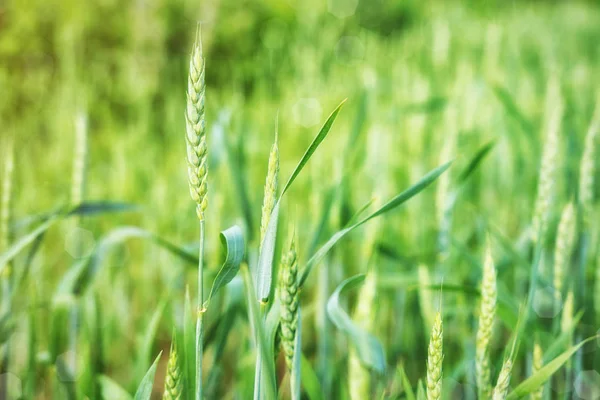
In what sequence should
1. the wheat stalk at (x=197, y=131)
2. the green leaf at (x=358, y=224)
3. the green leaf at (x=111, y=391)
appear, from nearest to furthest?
the wheat stalk at (x=197, y=131) → the green leaf at (x=358, y=224) → the green leaf at (x=111, y=391)

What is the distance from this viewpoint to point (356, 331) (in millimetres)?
704

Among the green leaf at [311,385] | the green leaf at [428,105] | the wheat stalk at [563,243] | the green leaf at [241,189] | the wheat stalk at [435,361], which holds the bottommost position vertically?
the green leaf at [311,385]

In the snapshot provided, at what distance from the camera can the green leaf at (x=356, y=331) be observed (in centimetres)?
69

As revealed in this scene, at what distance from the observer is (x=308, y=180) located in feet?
5.67

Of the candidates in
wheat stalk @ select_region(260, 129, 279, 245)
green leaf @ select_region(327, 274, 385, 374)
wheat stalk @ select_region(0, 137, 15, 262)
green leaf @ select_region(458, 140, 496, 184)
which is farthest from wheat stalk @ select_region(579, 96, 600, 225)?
→ wheat stalk @ select_region(0, 137, 15, 262)

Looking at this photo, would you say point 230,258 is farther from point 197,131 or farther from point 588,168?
point 588,168

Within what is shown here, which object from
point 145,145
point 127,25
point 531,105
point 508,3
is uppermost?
point 508,3

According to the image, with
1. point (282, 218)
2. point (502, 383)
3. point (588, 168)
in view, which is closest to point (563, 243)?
point (588, 168)

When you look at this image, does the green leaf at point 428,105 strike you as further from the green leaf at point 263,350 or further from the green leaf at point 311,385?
the green leaf at point 263,350

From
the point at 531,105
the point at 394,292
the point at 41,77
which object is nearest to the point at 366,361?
the point at 394,292

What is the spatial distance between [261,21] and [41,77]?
139 cm

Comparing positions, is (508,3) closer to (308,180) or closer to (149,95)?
(149,95)

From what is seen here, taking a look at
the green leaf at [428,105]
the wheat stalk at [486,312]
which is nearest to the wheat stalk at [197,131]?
the wheat stalk at [486,312]

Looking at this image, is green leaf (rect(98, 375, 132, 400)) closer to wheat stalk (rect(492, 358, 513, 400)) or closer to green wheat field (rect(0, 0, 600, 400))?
green wheat field (rect(0, 0, 600, 400))
